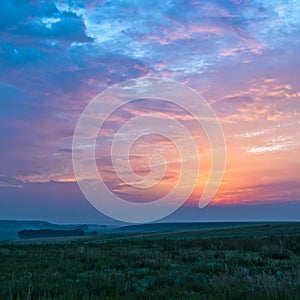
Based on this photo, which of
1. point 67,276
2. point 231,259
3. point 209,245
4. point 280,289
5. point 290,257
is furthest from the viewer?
point 209,245

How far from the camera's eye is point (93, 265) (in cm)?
1745

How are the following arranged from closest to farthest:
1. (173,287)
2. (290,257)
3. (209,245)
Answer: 1. (173,287)
2. (290,257)
3. (209,245)

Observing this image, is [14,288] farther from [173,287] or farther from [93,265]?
[93,265]

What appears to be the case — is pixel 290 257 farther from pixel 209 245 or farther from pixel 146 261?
pixel 209 245

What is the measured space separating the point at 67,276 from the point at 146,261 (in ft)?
15.5

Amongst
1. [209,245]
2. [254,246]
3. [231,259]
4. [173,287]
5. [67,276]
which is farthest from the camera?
[209,245]

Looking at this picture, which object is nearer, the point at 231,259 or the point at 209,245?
the point at 231,259

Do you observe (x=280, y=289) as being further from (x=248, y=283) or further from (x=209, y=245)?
(x=209, y=245)

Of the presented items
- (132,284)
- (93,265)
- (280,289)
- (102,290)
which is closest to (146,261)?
(93,265)

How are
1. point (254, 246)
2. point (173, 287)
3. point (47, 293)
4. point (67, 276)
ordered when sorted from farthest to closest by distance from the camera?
point (254, 246)
point (67, 276)
point (173, 287)
point (47, 293)

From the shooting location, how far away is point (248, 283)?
10.6m

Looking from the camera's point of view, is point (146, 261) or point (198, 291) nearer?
point (198, 291)

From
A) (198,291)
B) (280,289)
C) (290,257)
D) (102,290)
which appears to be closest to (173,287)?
(198,291)

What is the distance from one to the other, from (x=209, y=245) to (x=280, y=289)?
1920 centimetres
